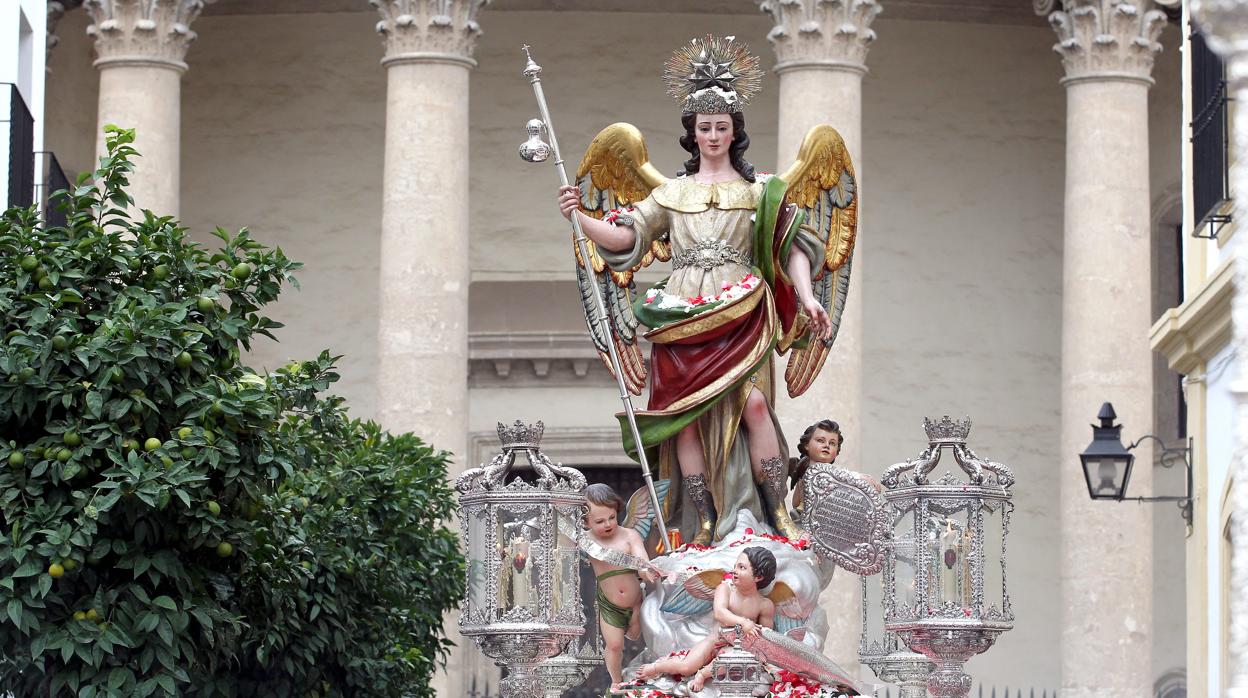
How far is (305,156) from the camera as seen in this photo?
106 ft

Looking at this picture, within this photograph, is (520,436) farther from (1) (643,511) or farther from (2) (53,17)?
(2) (53,17)

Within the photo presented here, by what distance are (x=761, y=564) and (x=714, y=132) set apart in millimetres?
2201

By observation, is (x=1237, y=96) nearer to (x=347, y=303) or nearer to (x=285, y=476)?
(x=285, y=476)

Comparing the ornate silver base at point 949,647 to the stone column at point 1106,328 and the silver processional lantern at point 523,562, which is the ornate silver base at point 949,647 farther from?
the stone column at point 1106,328

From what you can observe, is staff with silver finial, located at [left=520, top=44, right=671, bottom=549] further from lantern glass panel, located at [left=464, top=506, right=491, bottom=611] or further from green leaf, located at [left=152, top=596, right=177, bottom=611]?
green leaf, located at [left=152, top=596, right=177, bottom=611]

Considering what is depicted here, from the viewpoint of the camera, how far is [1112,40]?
27922 millimetres

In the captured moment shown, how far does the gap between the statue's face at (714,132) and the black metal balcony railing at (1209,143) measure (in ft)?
18.6

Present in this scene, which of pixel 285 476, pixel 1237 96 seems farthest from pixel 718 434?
pixel 1237 96

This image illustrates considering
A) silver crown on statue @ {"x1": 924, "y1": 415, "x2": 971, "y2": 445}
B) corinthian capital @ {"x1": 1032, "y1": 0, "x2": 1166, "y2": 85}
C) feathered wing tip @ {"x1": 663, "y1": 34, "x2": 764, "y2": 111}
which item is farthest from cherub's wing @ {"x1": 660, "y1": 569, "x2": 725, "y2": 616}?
corinthian capital @ {"x1": 1032, "y1": 0, "x2": 1166, "y2": 85}

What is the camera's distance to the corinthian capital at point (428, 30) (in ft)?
90.6

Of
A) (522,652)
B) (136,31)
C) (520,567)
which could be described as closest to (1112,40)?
(136,31)

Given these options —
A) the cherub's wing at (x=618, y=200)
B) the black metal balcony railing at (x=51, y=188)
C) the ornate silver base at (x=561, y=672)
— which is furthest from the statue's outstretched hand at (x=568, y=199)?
the black metal balcony railing at (x=51, y=188)

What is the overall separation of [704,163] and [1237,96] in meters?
6.14

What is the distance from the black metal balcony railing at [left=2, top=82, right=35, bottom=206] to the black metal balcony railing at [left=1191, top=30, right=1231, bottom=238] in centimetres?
835
